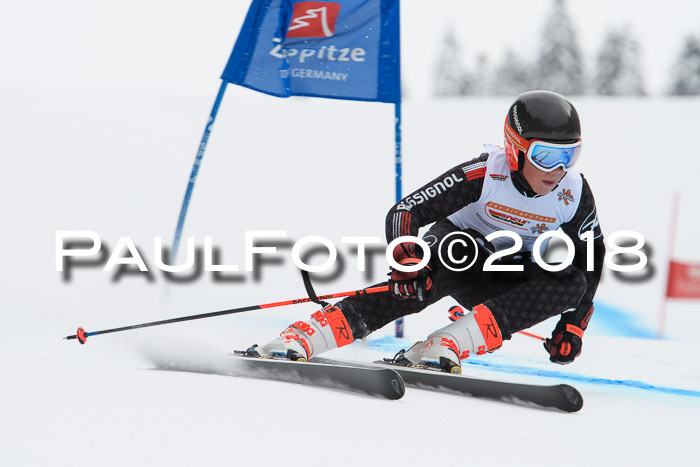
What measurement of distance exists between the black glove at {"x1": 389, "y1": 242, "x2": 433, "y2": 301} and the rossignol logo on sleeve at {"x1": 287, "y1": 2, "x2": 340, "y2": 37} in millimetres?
2102

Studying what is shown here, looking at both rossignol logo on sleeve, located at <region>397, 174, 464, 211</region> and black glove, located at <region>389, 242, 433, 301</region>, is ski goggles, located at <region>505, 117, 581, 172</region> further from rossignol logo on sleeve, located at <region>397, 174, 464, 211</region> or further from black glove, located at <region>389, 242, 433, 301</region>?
black glove, located at <region>389, 242, 433, 301</region>

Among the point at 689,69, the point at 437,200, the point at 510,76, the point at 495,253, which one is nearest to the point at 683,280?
the point at 495,253

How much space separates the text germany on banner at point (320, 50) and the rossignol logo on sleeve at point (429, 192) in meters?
1.67

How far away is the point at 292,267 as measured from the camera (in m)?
8.47

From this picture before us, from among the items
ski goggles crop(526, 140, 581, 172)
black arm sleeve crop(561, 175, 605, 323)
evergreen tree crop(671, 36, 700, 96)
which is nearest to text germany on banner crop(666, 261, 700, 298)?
black arm sleeve crop(561, 175, 605, 323)

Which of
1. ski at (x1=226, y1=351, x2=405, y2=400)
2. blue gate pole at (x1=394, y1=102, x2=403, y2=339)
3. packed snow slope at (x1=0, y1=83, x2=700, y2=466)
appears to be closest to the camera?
packed snow slope at (x1=0, y1=83, x2=700, y2=466)

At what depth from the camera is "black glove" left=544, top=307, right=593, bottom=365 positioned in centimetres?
319

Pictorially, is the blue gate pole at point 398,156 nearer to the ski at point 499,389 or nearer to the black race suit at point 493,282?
the black race suit at point 493,282

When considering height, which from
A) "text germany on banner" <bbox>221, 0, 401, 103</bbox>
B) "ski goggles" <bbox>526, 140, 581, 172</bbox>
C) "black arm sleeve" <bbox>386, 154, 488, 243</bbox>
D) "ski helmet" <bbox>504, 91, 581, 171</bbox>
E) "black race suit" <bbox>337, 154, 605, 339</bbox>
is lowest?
"black race suit" <bbox>337, 154, 605, 339</bbox>

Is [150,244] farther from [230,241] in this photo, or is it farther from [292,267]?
[292,267]

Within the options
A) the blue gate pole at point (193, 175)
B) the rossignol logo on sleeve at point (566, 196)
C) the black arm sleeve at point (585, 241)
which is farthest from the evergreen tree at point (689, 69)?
the rossignol logo on sleeve at point (566, 196)

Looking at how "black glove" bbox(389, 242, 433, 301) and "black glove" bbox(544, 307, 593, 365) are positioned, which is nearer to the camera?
"black glove" bbox(389, 242, 433, 301)

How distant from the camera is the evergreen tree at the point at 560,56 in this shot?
102 feet

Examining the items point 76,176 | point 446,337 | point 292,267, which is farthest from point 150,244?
point 446,337
